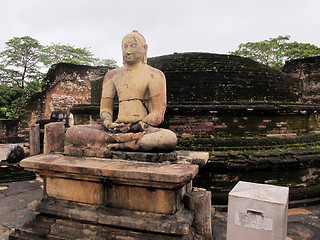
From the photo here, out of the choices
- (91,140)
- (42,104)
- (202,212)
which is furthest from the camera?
(42,104)

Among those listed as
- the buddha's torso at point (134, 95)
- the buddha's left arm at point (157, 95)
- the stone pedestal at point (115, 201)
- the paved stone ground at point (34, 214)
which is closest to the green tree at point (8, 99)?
the paved stone ground at point (34, 214)

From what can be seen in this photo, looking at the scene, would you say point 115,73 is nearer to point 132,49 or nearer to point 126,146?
point 132,49

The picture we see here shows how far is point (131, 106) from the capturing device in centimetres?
291

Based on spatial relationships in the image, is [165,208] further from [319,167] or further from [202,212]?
[319,167]

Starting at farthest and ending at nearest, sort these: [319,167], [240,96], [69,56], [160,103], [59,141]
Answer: [69,56]
[240,96]
[319,167]
[59,141]
[160,103]

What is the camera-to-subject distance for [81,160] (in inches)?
99.1

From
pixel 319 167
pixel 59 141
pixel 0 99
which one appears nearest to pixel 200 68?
pixel 319 167

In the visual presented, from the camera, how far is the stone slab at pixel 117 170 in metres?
2.02

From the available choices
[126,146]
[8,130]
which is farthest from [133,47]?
[8,130]

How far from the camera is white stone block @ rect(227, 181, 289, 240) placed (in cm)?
194

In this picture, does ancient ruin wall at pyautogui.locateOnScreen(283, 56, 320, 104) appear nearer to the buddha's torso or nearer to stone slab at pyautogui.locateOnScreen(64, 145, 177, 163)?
the buddha's torso

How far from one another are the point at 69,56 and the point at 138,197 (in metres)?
24.5

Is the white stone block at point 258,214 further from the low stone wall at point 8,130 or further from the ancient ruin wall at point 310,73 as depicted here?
the low stone wall at point 8,130

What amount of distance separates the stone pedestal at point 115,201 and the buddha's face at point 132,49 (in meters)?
1.25
